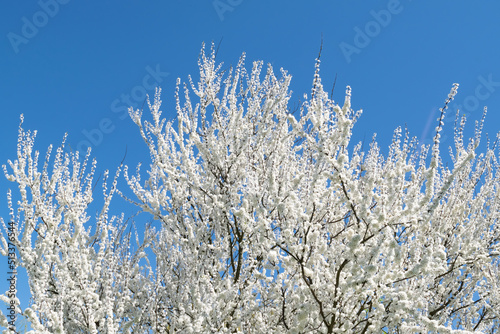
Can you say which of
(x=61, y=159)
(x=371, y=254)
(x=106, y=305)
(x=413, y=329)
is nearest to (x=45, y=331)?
(x=106, y=305)

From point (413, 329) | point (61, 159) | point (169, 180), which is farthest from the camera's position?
point (169, 180)

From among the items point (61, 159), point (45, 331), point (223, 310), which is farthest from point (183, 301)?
point (61, 159)

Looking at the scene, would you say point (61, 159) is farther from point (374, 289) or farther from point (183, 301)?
point (374, 289)

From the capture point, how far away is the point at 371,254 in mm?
3768

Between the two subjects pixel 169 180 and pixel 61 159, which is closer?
pixel 61 159

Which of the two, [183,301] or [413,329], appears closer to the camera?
[413,329]

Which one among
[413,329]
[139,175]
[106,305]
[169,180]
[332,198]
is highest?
[139,175]

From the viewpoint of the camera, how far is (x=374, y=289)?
13.2 feet

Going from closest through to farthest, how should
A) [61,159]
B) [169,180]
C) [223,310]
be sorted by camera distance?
[223,310] < [61,159] < [169,180]

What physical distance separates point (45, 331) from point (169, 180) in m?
2.72

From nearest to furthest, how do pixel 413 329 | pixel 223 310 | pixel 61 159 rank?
pixel 413 329 < pixel 223 310 < pixel 61 159

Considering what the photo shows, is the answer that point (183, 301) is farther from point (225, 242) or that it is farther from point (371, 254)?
point (371, 254)

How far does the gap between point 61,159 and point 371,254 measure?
398 centimetres

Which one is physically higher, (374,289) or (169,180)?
(169,180)
